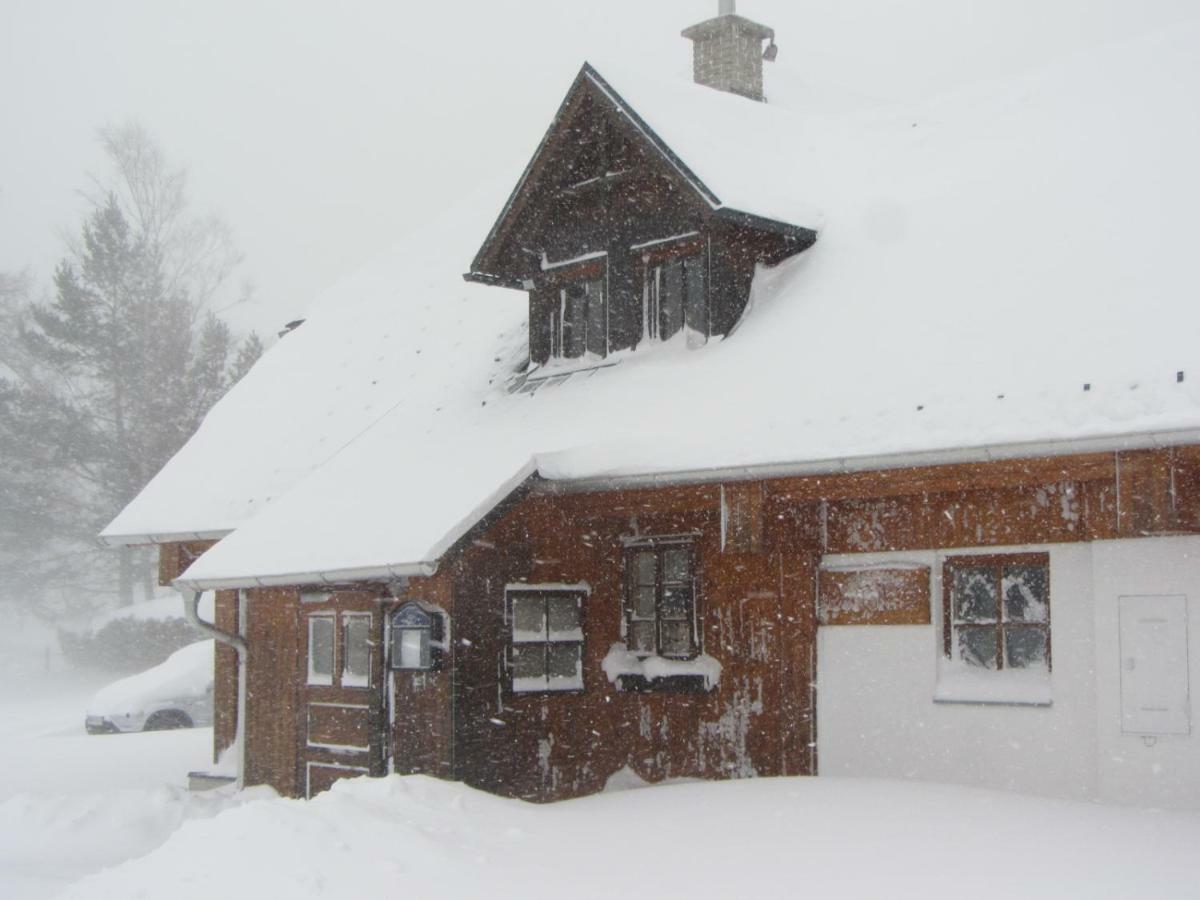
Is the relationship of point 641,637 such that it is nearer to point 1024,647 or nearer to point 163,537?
point 1024,647

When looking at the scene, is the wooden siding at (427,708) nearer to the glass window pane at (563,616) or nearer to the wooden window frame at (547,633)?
the wooden window frame at (547,633)

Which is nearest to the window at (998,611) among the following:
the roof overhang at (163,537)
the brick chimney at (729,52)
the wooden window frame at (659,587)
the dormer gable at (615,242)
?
the wooden window frame at (659,587)

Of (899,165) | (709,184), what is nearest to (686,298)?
(709,184)

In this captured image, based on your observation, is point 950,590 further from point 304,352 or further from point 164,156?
point 164,156

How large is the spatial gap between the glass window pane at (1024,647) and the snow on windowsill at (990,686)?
6cm

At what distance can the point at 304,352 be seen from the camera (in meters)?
18.9

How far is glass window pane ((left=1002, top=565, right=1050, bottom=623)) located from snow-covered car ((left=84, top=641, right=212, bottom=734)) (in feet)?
49.5

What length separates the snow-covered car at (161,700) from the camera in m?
21.4

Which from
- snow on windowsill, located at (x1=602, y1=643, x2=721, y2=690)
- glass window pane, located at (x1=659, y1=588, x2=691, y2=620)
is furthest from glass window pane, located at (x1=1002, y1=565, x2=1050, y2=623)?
glass window pane, located at (x1=659, y1=588, x2=691, y2=620)

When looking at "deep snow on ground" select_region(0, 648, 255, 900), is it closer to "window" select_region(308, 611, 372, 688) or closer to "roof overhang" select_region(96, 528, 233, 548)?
"window" select_region(308, 611, 372, 688)

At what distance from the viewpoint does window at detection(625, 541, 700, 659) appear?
39.2 ft

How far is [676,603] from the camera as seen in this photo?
39.4ft

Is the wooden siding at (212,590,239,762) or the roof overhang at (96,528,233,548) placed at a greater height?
the roof overhang at (96,528,233,548)

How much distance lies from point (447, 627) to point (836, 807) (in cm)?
353
